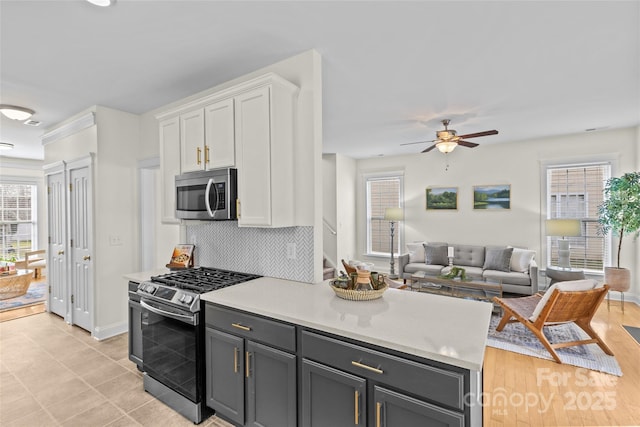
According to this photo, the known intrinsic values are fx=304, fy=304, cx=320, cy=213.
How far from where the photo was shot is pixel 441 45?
7.75ft

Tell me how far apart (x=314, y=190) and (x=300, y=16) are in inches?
46.0

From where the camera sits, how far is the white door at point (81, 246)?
3.66 meters

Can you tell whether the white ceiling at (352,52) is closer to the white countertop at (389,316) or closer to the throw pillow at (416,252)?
the white countertop at (389,316)

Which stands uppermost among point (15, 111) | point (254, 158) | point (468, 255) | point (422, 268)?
point (15, 111)

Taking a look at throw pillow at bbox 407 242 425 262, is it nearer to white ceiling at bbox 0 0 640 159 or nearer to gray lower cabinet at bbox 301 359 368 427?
white ceiling at bbox 0 0 640 159

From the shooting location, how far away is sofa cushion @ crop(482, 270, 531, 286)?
182 inches

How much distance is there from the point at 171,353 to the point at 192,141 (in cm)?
174

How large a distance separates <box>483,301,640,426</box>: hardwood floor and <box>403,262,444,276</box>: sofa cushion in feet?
7.07

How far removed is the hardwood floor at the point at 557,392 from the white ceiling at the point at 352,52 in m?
2.77

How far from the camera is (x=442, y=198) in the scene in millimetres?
6406

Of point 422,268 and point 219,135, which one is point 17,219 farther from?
point 422,268

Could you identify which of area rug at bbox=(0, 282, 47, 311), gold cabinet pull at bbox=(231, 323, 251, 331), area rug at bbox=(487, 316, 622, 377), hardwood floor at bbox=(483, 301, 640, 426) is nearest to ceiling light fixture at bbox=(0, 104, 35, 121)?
area rug at bbox=(0, 282, 47, 311)

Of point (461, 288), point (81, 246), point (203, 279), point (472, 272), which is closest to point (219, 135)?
point (203, 279)

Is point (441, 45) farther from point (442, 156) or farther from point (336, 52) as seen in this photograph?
point (442, 156)
